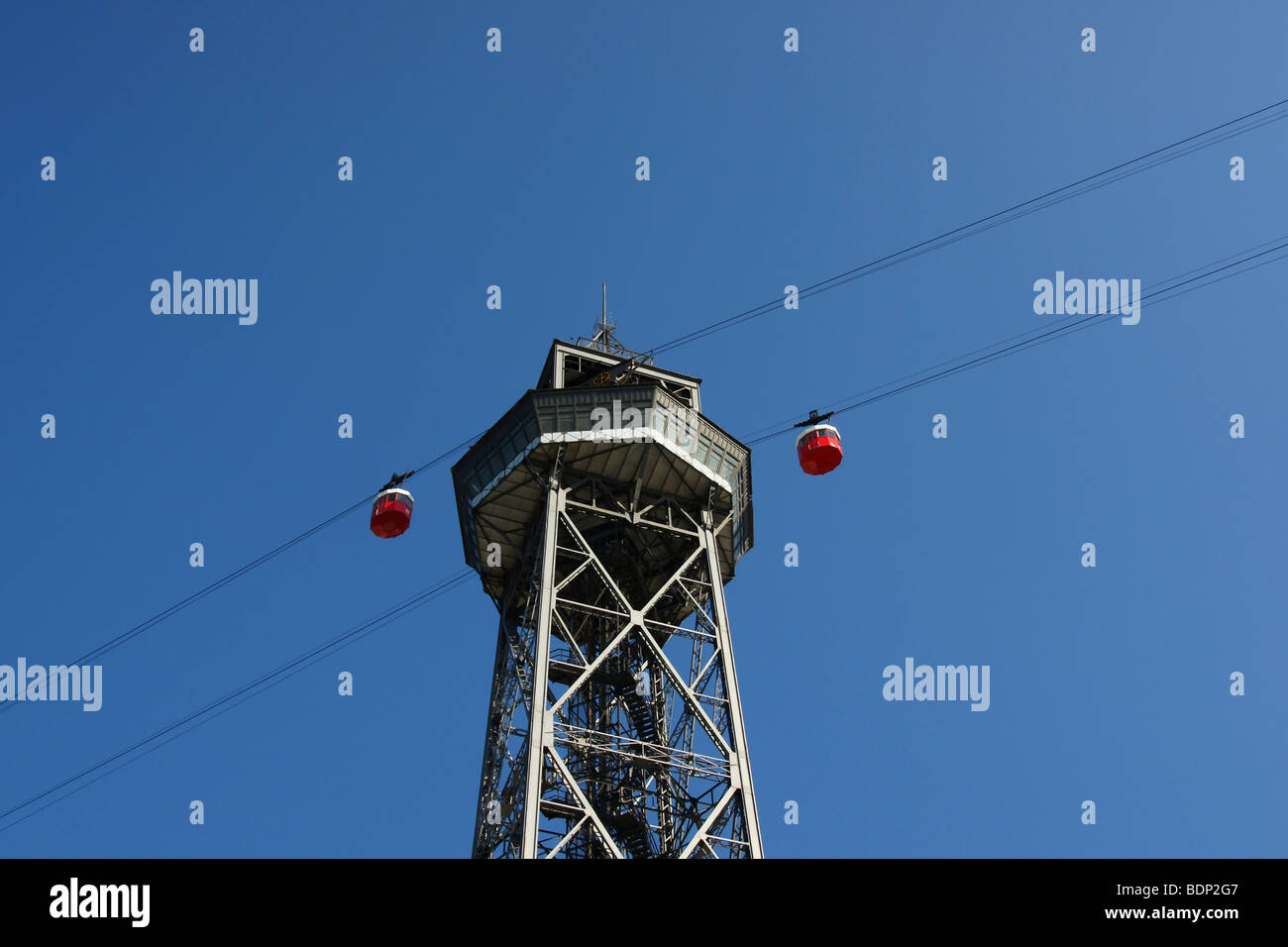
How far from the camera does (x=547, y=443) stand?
51.8 meters

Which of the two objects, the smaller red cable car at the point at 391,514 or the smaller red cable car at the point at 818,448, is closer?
the smaller red cable car at the point at 818,448

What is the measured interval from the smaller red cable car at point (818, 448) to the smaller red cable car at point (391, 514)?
13.9m

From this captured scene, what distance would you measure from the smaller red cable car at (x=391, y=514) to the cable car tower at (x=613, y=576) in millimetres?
5718

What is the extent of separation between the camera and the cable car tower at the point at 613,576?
154 ft

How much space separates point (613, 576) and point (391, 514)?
11283 millimetres

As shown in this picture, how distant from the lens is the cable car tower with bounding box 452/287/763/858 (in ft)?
154

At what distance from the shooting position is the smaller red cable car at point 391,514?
46406 millimetres

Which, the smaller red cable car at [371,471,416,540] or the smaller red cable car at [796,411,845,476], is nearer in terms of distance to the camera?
the smaller red cable car at [796,411,845,476]

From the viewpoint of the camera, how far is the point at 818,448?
42.0m

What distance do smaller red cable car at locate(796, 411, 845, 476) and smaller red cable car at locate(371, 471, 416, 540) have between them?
13.9 m
